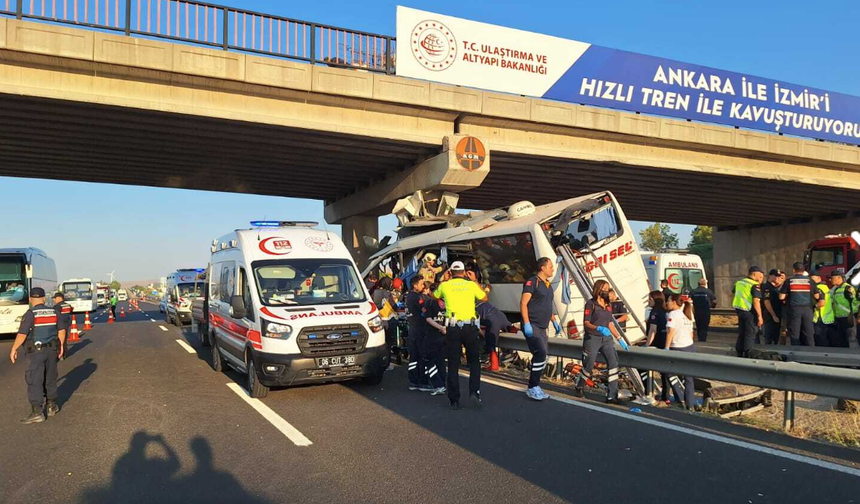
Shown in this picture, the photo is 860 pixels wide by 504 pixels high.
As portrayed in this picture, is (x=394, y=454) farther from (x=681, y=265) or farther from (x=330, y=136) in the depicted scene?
(x=681, y=265)

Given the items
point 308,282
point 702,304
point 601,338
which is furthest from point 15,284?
point 702,304


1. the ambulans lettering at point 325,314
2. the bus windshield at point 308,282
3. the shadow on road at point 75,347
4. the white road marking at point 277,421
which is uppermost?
the bus windshield at point 308,282

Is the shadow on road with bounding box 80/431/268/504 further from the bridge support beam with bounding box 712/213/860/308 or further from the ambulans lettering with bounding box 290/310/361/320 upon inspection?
the bridge support beam with bounding box 712/213/860/308

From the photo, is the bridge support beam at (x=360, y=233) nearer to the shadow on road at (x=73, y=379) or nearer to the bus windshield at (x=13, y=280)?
the bus windshield at (x=13, y=280)

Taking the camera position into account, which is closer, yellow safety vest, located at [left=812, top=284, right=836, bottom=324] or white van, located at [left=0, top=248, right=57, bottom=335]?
yellow safety vest, located at [left=812, top=284, right=836, bottom=324]

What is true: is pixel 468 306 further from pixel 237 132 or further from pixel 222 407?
pixel 237 132

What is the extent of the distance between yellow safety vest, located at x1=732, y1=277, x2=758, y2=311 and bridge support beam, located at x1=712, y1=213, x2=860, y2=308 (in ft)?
88.5

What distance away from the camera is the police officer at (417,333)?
8656mm

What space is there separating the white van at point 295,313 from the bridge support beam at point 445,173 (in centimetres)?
854

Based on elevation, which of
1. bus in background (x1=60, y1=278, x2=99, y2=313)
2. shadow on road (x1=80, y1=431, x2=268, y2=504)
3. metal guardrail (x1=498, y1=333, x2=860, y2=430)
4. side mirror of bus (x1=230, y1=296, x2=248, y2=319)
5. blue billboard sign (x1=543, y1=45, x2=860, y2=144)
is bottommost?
bus in background (x1=60, y1=278, x2=99, y2=313)

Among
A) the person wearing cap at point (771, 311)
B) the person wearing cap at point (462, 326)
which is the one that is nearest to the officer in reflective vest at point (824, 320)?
the person wearing cap at point (771, 311)

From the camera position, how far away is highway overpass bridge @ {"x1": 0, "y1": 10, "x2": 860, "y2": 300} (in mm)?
14008

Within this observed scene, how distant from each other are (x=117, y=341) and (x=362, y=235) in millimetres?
9728

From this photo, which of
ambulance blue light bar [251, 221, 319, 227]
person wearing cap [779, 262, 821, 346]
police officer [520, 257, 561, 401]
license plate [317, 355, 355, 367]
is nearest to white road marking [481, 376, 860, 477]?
police officer [520, 257, 561, 401]
